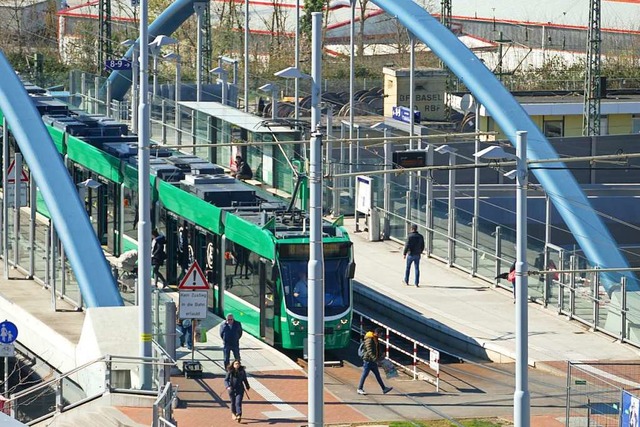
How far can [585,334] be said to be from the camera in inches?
1323

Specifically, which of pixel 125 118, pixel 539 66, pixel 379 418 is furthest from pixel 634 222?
pixel 539 66

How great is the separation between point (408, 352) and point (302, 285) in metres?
2.50

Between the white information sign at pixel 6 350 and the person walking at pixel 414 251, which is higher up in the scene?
the person walking at pixel 414 251

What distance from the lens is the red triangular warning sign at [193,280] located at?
28594 mm

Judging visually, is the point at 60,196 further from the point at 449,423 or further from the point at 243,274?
the point at 449,423

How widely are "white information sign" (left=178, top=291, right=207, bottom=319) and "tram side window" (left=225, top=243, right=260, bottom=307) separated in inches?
121

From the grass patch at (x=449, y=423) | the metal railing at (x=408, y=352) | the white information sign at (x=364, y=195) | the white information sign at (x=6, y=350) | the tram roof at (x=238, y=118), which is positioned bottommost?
the grass patch at (x=449, y=423)

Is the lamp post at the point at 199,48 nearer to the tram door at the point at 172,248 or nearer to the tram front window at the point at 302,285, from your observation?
the tram door at the point at 172,248

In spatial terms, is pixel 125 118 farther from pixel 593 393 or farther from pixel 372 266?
pixel 593 393

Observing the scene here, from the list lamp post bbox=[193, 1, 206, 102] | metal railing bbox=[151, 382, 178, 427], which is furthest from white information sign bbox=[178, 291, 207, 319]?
lamp post bbox=[193, 1, 206, 102]

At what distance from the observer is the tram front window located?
102 feet

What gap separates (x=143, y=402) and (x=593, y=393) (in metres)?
6.89

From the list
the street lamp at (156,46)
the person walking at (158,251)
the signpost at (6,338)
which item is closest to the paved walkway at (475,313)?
the person walking at (158,251)

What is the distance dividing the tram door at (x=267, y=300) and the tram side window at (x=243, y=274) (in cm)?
19
